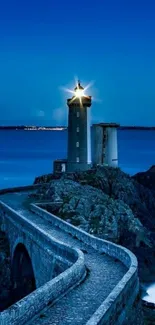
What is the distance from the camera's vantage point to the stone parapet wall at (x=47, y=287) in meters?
11.9

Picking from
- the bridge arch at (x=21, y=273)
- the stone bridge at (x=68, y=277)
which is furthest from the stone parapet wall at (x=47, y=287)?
the bridge arch at (x=21, y=273)

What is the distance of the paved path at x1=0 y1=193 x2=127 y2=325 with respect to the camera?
12656 millimetres

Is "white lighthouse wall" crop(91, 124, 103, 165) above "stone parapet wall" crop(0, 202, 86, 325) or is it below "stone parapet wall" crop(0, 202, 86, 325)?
above

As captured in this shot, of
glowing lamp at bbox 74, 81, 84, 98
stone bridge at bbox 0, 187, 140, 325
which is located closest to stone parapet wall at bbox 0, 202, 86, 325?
stone bridge at bbox 0, 187, 140, 325

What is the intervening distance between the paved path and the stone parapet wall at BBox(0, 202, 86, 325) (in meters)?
0.22

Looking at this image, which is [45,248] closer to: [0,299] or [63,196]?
[0,299]

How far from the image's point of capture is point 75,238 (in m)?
22.0

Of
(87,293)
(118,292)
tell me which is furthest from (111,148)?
(118,292)

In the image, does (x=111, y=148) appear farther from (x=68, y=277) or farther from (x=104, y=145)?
(x=68, y=277)

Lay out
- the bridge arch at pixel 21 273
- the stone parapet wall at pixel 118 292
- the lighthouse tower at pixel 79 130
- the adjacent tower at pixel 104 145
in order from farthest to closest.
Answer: the adjacent tower at pixel 104 145 → the lighthouse tower at pixel 79 130 → the bridge arch at pixel 21 273 → the stone parapet wall at pixel 118 292

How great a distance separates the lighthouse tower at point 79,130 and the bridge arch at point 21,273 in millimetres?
18542

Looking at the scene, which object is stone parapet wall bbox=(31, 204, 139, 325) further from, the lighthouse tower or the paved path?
the lighthouse tower

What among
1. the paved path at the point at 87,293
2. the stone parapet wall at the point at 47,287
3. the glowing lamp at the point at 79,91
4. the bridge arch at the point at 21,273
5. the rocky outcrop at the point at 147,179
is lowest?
the bridge arch at the point at 21,273

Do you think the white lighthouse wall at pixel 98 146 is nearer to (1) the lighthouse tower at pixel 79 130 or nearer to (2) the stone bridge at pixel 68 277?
(1) the lighthouse tower at pixel 79 130
